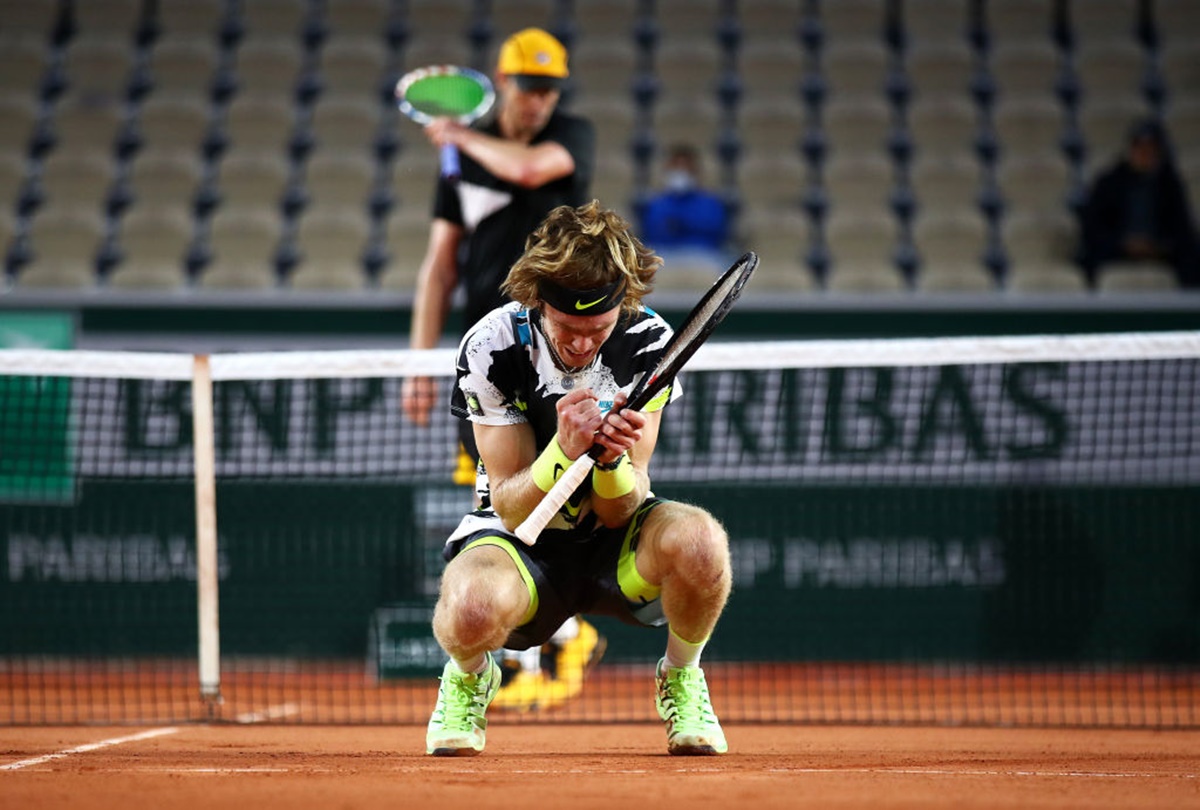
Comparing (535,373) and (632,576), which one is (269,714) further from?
(535,373)

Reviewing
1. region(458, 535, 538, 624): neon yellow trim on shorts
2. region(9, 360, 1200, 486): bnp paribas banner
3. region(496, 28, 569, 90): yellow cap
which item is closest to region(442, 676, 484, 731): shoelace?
region(458, 535, 538, 624): neon yellow trim on shorts

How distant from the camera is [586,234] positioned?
4.38m

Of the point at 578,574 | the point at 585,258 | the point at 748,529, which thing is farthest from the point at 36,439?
the point at 585,258

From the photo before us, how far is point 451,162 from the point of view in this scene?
20.4 feet

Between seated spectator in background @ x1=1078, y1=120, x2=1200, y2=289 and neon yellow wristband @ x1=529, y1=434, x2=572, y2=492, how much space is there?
7019mm

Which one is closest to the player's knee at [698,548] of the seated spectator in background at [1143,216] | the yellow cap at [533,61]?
the yellow cap at [533,61]

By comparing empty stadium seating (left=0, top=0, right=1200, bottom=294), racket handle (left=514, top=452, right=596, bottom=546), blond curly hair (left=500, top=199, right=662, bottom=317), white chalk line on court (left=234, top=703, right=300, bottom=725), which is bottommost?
white chalk line on court (left=234, top=703, right=300, bottom=725)

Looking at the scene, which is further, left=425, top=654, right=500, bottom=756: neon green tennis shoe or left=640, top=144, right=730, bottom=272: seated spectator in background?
left=640, top=144, right=730, bottom=272: seated spectator in background

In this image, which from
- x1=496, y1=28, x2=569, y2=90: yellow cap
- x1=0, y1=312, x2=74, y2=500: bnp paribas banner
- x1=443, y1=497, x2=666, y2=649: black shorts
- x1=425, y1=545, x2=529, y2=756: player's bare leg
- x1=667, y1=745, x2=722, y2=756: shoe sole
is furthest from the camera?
x1=0, y1=312, x2=74, y2=500: bnp paribas banner

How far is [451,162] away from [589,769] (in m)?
2.71

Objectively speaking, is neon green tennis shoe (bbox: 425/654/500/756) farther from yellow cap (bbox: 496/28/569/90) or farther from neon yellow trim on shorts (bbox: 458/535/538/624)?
yellow cap (bbox: 496/28/569/90)

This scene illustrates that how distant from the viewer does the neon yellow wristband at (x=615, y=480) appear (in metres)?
4.35

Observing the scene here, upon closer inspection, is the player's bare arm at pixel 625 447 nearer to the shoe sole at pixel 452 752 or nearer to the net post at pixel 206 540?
the shoe sole at pixel 452 752

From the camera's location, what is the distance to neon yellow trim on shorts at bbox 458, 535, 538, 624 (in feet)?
15.0
